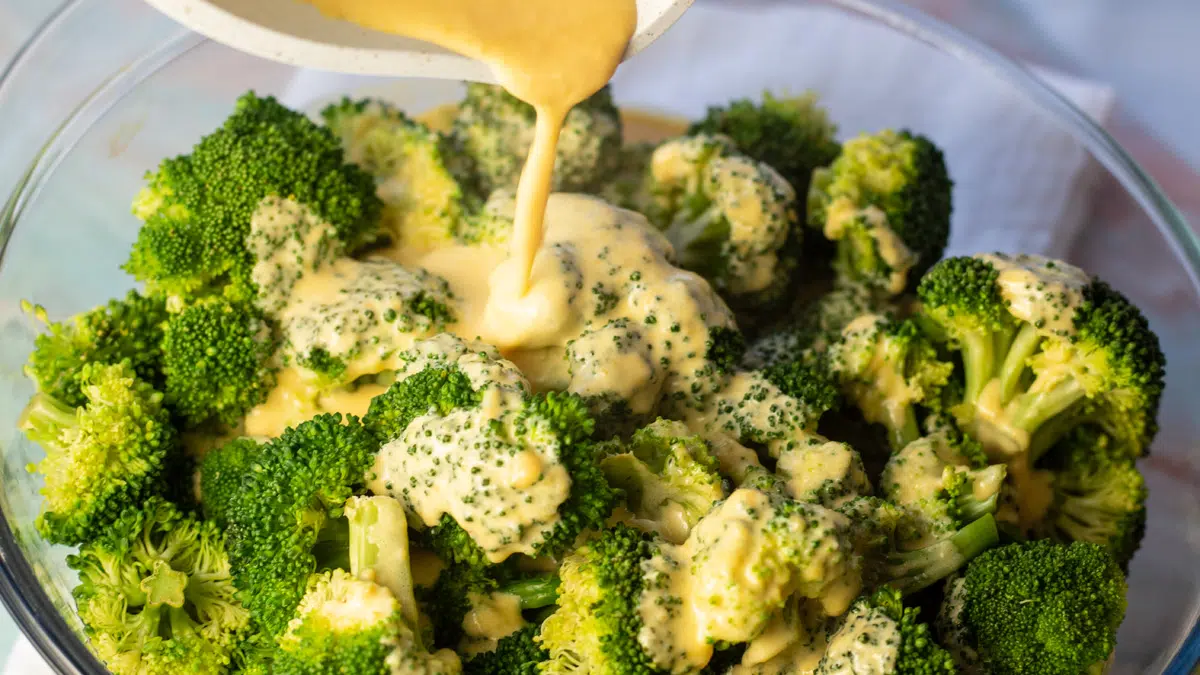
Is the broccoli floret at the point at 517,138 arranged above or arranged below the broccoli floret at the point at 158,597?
above

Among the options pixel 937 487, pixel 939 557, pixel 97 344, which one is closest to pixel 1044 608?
pixel 939 557

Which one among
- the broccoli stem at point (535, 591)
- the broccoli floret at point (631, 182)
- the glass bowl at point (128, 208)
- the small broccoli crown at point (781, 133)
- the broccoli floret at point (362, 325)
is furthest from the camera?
the small broccoli crown at point (781, 133)

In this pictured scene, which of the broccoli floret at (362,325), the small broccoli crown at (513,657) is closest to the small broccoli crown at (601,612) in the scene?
the small broccoli crown at (513,657)

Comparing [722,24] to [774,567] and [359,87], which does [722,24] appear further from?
[774,567]

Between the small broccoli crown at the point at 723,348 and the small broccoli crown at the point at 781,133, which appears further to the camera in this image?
the small broccoli crown at the point at 781,133

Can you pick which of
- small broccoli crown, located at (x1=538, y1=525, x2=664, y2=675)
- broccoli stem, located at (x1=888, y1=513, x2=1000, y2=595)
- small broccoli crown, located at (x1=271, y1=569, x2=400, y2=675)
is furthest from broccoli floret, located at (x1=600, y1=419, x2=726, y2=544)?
small broccoli crown, located at (x1=271, y1=569, x2=400, y2=675)

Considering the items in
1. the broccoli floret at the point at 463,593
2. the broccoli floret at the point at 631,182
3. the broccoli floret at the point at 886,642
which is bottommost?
the broccoli floret at the point at 463,593

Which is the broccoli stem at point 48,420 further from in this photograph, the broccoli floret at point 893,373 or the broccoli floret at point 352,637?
the broccoli floret at point 893,373

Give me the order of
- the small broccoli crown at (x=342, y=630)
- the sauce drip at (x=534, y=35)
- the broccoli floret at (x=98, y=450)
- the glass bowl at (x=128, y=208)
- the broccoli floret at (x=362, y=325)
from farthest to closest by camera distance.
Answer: the glass bowl at (x=128, y=208)
the broccoli floret at (x=362, y=325)
the broccoli floret at (x=98, y=450)
the sauce drip at (x=534, y=35)
the small broccoli crown at (x=342, y=630)
